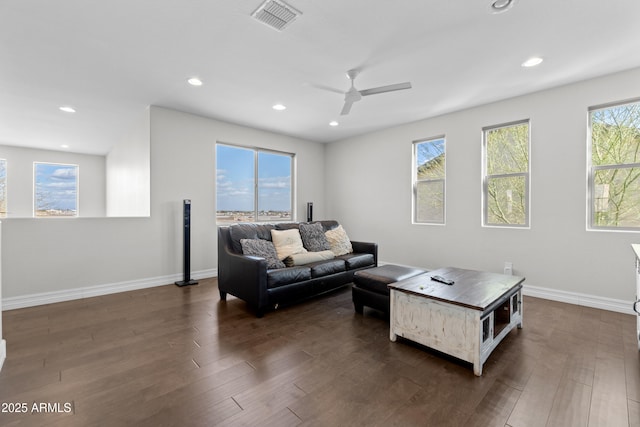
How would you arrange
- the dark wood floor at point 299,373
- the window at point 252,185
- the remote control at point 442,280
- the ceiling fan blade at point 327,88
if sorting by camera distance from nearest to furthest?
the dark wood floor at point 299,373, the remote control at point 442,280, the ceiling fan blade at point 327,88, the window at point 252,185

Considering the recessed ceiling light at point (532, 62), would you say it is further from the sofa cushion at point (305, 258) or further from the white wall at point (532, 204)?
the sofa cushion at point (305, 258)

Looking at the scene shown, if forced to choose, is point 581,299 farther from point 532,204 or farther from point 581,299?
point 532,204

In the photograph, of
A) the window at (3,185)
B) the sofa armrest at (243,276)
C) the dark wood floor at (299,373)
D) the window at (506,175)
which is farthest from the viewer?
the window at (3,185)

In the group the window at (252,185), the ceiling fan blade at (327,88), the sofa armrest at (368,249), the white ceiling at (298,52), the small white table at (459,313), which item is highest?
the white ceiling at (298,52)

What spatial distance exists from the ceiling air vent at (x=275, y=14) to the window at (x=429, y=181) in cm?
329

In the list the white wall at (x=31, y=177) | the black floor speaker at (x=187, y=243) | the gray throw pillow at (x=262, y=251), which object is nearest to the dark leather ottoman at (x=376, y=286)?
the gray throw pillow at (x=262, y=251)

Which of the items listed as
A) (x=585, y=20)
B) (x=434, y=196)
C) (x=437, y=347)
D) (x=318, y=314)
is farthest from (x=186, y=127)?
(x=585, y=20)

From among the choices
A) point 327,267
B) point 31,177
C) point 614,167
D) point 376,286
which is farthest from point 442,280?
point 31,177

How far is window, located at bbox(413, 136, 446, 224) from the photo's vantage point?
4.68 metres

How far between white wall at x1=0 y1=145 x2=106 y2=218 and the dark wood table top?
8.54 metres

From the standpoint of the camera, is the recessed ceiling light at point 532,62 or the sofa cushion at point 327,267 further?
the sofa cushion at point 327,267

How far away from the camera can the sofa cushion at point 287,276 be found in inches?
119

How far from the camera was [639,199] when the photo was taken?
10.2ft

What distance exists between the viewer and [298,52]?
2734 mm
